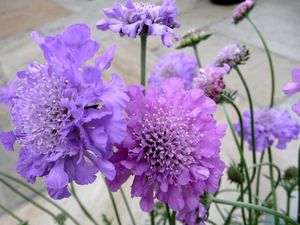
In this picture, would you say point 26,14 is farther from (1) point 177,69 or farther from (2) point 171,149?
(2) point 171,149

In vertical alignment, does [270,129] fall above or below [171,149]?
below

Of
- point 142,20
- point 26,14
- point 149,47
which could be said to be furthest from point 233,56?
point 26,14

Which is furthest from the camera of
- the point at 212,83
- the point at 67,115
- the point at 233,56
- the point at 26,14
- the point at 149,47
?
the point at 26,14

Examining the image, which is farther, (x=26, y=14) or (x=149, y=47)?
(x=26, y=14)

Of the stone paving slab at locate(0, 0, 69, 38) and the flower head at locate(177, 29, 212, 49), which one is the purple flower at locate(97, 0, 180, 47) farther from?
the stone paving slab at locate(0, 0, 69, 38)

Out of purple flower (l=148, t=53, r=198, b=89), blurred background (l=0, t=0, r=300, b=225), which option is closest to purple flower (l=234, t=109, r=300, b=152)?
purple flower (l=148, t=53, r=198, b=89)

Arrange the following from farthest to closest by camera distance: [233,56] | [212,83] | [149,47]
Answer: [149,47] < [233,56] < [212,83]

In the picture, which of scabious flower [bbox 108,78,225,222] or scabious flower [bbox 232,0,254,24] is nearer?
scabious flower [bbox 108,78,225,222]
